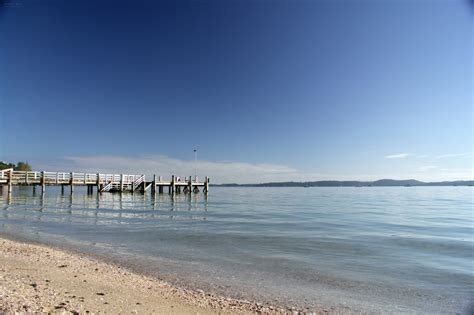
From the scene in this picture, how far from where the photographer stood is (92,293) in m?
5.93

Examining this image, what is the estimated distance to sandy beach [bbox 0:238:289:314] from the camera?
507 cm

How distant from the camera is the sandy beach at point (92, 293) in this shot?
507 cm

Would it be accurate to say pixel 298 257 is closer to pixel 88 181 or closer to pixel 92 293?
pixel 92 293

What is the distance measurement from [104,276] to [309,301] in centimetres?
473

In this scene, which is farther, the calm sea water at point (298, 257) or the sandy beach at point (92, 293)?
the calm sea water at point (298, 257)

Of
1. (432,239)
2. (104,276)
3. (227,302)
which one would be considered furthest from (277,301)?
(432,239)

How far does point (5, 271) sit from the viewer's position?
23.3ft

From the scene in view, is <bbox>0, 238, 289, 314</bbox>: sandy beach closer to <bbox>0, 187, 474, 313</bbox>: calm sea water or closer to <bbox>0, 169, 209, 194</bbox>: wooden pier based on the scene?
<bbox>0, 187, 474, 313</bbox>: calm sea water

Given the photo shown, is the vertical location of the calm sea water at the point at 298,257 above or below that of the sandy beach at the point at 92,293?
below

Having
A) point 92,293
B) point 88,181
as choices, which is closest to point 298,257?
point 92,293

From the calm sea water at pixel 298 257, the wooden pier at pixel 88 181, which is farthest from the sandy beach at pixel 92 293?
the wooden pier at pixel 88 181

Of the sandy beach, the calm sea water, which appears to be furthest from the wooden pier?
the sandy beach

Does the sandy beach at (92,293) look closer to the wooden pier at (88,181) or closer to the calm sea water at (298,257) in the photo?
the calm sea water at (298,257)

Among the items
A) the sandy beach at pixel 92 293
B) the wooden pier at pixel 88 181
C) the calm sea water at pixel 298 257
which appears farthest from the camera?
the wooden pier at pixel 88 181
